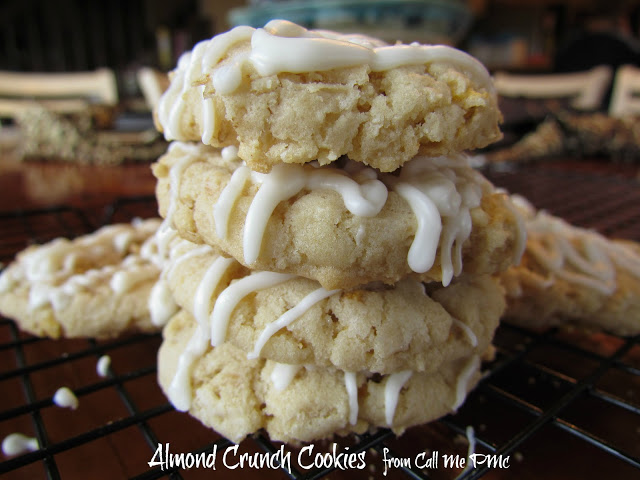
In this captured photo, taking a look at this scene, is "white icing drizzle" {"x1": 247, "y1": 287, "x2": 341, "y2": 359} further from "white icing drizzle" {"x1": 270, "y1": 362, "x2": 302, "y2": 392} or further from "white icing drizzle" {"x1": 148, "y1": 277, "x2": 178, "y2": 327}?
"white icing drizzle" {"x1": 148, "y1": 277, "x2": 178, "y2": 327}

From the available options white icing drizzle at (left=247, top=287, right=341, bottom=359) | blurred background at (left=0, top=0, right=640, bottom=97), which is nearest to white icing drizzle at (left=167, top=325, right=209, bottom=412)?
white icing drizzle at (left=247, top=287, right=341, bottom=359)

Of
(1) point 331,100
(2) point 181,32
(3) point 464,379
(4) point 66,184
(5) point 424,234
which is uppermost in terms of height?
(2) point 181,32

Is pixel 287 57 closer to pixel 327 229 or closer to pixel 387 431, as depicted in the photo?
pixel 327 229

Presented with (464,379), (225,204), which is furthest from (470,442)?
(225,204)

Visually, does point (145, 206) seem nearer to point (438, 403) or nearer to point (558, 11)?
point (438, 403)

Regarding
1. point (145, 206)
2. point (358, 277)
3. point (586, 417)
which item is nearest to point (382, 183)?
point (358, 277)

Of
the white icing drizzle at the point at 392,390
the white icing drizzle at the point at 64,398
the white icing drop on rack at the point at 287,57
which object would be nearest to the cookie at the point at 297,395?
the white icing drizzle at the point at 392,390
